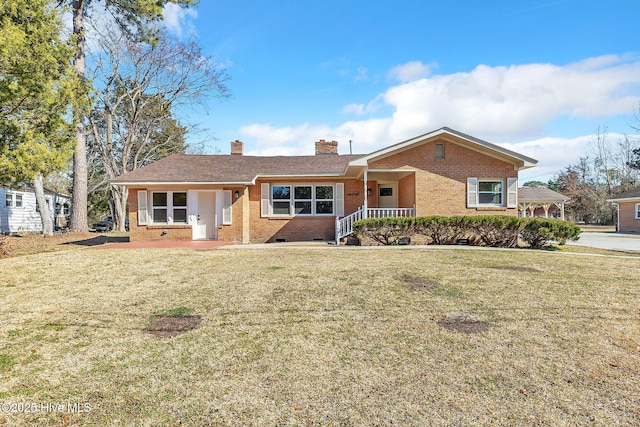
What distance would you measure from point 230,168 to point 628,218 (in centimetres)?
3133

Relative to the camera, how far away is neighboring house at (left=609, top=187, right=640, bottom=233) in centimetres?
2688

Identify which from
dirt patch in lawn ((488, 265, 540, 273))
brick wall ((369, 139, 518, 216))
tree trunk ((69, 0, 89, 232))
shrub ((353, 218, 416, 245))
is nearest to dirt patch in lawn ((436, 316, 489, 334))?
dirt patch in lawn ((488, 265, 540, 273))

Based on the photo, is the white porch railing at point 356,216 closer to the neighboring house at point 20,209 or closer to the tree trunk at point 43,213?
the tree trunk at point 43,213

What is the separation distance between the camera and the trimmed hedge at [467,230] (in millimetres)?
12805

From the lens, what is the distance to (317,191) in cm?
1666

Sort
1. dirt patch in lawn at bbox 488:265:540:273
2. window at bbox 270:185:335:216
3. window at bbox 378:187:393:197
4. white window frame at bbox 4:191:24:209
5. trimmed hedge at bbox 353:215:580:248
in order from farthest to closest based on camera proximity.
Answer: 1. white window frame at bbox 4:191:24:209
2. window at bbox 378:187:393:197
3. window at bbox 270:185:335:216
4. trimmed hedge at bbox 353:215:580:248
5. dirt patch in lawn at bbox 488:265:540:273

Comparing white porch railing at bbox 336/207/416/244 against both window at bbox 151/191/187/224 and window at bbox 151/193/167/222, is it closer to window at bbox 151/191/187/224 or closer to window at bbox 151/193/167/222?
window at bbox 151/191/187/224

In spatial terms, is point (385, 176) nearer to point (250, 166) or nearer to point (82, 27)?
point (250, 166)

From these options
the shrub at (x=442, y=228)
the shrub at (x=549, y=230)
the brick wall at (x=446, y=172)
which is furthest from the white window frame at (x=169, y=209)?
the shrub at (x=549, y=230)

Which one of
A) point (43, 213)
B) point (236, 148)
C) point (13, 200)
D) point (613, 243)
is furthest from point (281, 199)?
point (13, 200)

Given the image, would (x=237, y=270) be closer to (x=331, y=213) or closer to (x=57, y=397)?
(x=57, y=397)

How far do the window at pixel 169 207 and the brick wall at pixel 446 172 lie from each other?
28.1ft

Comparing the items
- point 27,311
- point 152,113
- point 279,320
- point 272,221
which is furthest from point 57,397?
point 152,113

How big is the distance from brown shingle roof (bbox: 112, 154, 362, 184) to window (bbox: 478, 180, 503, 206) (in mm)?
6092
